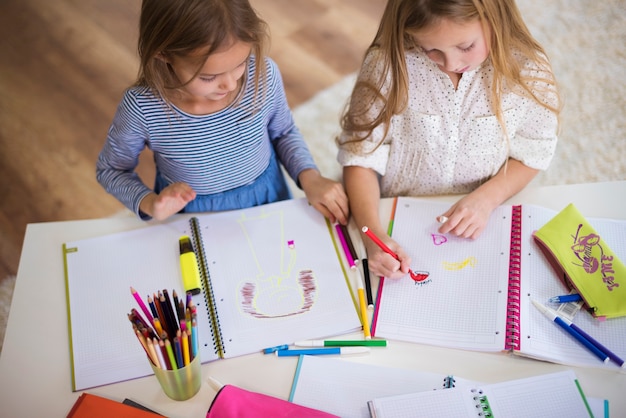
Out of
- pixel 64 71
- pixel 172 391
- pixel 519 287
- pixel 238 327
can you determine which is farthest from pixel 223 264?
pixel 64 71

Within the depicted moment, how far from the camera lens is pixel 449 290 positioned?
3.18 feet

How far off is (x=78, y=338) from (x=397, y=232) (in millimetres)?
560

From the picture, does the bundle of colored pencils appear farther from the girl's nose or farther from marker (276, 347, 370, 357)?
the girl's nose

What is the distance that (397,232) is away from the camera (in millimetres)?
1069

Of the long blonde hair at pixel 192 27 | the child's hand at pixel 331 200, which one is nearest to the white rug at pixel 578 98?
the child's hand at pixel 331 200

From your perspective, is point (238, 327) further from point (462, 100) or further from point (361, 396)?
point (462, 100)

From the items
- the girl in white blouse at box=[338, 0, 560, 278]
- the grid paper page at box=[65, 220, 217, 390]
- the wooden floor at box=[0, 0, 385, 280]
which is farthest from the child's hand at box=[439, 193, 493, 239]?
the wooden floor at box=[0, 0, 385, 280]

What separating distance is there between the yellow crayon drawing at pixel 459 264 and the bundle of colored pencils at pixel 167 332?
0.43 m

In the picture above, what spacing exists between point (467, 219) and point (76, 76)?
187 cm

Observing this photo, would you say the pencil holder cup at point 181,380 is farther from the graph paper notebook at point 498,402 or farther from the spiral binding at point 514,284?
the spiral binding at point 514,284

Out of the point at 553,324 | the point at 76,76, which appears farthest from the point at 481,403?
the point at 76,76

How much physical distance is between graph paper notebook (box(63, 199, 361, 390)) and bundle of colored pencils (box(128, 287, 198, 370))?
0.11m

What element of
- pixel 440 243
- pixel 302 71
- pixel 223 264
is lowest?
pixel 302 71

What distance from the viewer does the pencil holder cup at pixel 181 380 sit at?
830 mm
